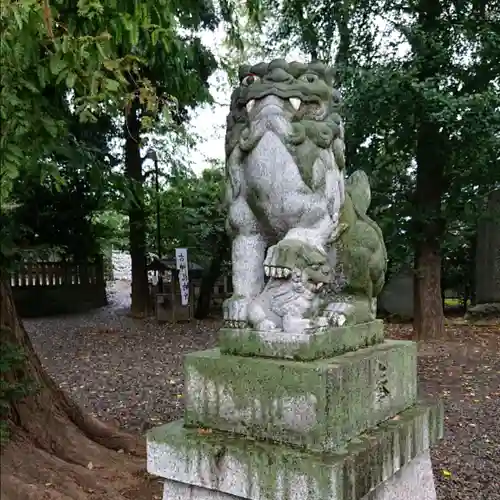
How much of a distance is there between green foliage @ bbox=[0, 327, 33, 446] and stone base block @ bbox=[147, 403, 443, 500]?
3.78ft

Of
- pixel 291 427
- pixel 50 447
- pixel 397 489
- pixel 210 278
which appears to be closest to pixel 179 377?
pixel 50 447

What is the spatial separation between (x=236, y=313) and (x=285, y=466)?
1.89 feet

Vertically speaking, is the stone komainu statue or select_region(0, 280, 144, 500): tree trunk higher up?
the stone komainu statue

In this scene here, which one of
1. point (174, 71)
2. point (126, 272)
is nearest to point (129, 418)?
point (174, 71)

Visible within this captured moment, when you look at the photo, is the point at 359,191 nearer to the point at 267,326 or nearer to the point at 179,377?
the point at 267,326

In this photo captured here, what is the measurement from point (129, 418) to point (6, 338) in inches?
74.6

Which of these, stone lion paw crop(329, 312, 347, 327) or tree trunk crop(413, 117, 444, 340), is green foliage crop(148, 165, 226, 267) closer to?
tree trunk crop(413, 117, 444, 340)

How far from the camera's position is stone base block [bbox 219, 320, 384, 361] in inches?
82.7

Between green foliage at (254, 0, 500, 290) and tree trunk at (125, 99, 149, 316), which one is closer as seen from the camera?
green foliage at (254, 0, 500, 290)

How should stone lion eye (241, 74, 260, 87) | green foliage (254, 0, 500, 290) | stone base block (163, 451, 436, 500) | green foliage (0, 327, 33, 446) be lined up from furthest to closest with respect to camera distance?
green foliage (254, 0, 500, 290), green foliage (0, 327, 33, 446), stone lion eye (241, 74, 260, 87), stone base block (163, 451, 436, 500)

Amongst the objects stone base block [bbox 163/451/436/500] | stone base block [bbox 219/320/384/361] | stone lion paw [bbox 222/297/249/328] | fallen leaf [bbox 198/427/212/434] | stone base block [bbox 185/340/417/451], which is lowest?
stone base block [bbox 163/451/436/500]

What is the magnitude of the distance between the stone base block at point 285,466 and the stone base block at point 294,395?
0.05m

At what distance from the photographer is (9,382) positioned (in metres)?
3.27

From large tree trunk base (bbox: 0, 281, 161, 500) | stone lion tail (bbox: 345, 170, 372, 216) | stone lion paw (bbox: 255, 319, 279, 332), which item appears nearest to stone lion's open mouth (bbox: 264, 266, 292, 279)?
stone lion paw (bbox: 255, 319, 279, 332)
